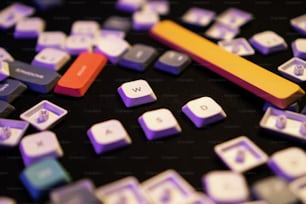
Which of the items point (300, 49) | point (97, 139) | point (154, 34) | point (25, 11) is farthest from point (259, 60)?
point (25, 11)

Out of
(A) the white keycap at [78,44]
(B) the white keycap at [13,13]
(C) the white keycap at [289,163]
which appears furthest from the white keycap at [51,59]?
(C) the white keycap at [289,163]

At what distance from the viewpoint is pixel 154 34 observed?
28.9 inches

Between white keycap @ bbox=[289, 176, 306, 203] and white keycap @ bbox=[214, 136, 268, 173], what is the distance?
43 millimetres

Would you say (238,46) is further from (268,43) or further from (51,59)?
(51,59)

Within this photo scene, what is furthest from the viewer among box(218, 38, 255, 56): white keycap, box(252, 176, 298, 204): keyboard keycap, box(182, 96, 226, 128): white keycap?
box(218, 38, 255, 56): white keycap

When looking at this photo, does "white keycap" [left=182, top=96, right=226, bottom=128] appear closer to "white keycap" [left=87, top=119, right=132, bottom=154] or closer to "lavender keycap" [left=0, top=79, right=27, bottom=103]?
"white keycap" [left=87, top=119, right=132, bottom=154]

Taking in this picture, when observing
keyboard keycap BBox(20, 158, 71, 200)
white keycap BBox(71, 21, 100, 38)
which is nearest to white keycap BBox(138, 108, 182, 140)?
keyboard keycap BBox(20, 158, 71, 200)

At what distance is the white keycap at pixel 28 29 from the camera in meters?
0.74

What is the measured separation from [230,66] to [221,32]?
0.35 ft

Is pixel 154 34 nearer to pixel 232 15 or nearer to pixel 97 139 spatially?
pixel 232 15

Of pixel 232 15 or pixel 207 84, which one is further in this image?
pixel 232 15

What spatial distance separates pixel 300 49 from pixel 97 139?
0.32m

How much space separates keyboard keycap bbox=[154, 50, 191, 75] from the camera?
659mm

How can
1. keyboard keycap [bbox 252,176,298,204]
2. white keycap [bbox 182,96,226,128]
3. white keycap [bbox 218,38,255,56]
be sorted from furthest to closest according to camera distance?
white keycap [bbox 218,38,255,56] → white keycap [bbox 182,96,226,128] → keyboard keycap [bbox 252,176,298,204]
